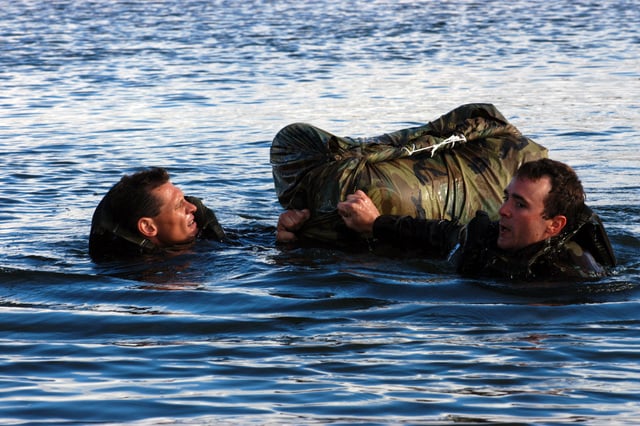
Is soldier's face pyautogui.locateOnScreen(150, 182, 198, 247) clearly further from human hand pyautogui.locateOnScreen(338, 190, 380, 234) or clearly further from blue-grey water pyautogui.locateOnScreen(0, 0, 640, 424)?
human hand pyautogui.locateOnScreen(338, 190, 380, 234)

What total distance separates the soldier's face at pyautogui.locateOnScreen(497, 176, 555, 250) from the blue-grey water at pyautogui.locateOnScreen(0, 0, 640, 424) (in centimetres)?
30

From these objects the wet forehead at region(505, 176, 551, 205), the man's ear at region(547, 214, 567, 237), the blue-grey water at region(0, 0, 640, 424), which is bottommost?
the blue-grey water at region(0, 0, 640, 424)

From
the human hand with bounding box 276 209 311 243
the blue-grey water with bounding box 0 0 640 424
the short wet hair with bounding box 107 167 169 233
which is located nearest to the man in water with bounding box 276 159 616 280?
the blue-grey water with bounding box 0 0 640 424

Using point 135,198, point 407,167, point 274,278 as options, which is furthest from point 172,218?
point 407,167

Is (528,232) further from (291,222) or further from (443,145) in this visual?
(291,222)

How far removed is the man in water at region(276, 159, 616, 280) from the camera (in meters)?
6.99

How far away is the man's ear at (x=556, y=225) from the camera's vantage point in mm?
7020

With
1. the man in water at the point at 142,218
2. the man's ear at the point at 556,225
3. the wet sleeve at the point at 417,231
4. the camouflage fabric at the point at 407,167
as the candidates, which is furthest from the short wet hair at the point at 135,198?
the man's ear at the point at 556,225

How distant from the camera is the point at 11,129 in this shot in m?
15.0

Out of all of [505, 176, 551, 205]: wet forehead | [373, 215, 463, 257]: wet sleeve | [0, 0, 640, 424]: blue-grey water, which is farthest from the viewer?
[373, 215, 463, 257]: wet sleeve

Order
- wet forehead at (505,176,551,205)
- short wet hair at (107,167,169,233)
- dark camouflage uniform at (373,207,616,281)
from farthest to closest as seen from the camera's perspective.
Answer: short wet hair at (107,167,169,233)
dark camouflage uniform at (373,207,616,281)
wet forehead at (505,176,551,205)

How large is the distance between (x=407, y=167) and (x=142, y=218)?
1.69 meters

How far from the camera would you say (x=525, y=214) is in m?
7.00

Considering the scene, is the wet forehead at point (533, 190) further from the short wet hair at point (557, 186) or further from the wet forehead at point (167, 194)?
the wet forehead at point (167, 194)
